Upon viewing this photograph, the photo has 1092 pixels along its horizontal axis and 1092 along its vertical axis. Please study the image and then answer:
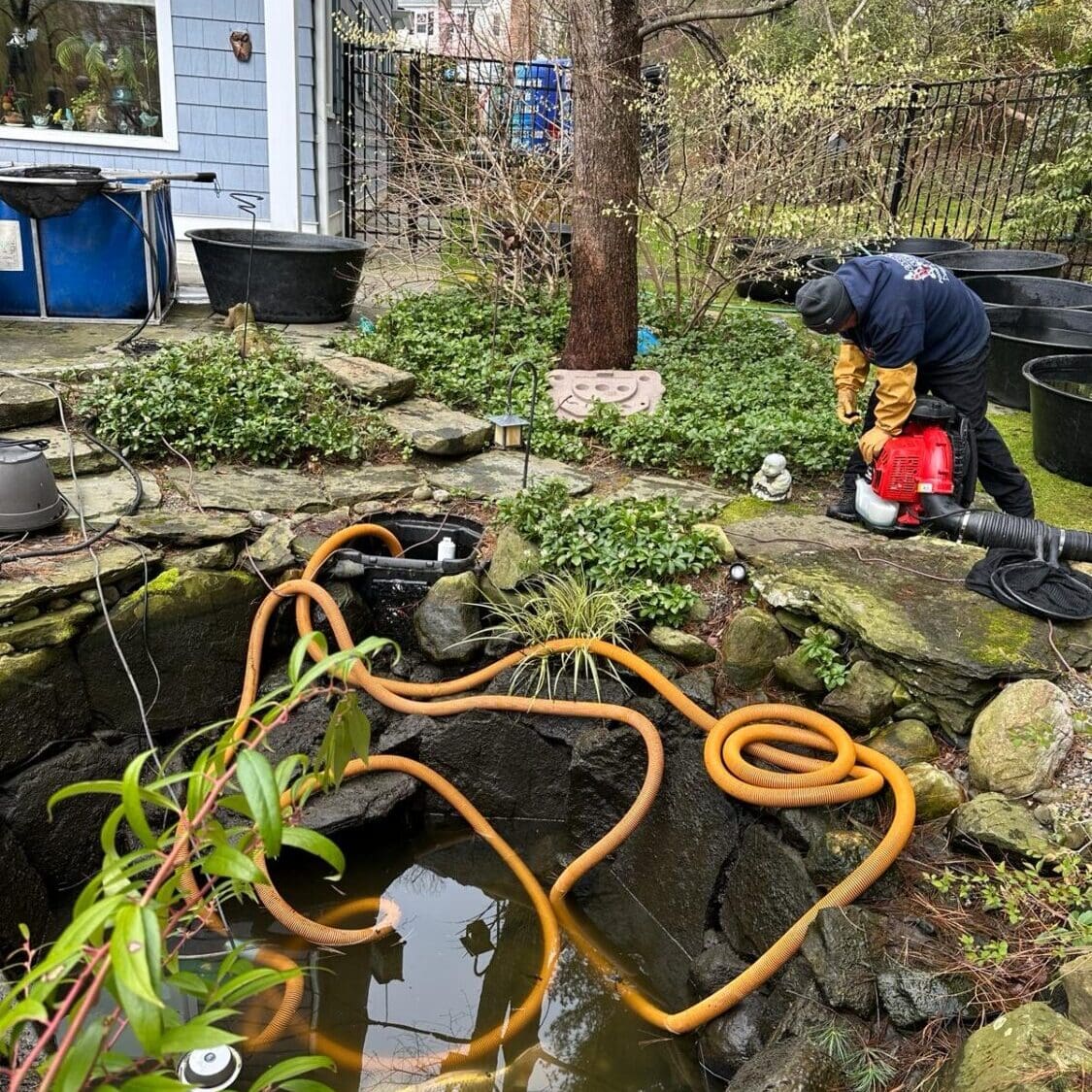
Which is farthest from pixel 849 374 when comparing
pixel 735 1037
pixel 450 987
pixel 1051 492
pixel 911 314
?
pixel 450 987

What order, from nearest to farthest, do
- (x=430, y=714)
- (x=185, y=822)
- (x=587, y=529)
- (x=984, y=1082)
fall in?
(x=185, y=822) → (x=984, y=1082) → (x=430, y=714) → (x=587, y=529)

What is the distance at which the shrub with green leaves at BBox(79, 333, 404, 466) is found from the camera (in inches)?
187

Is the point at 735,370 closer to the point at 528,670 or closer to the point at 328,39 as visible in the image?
the point at 528,670

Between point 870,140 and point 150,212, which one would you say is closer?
point 150,212

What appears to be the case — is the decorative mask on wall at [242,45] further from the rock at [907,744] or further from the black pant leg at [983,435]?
the rock at [907,744]

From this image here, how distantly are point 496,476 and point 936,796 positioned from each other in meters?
2.68

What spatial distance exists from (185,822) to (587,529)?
309 centimetres

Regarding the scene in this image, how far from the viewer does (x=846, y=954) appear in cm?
282

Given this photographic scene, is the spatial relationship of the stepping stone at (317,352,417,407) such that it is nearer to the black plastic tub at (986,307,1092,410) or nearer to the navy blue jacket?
the navy blue jacket

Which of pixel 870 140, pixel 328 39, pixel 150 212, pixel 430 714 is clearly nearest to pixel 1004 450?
pixel 430 714

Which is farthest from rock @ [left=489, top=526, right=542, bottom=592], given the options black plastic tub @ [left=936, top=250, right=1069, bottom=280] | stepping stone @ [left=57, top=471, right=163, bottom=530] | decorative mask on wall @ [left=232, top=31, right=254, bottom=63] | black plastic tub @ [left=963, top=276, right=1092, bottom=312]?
decorative mask on wall @ [left=232, top=31, right=254, bottom=63]

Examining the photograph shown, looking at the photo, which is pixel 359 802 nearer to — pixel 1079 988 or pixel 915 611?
pixel 915 611

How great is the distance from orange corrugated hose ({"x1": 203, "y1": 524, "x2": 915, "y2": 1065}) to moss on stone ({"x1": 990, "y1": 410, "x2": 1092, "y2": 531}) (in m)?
2.22

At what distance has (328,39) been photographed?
27.8 feet
